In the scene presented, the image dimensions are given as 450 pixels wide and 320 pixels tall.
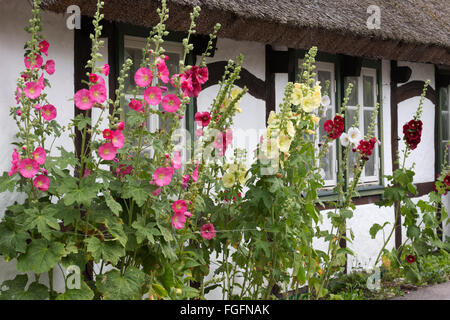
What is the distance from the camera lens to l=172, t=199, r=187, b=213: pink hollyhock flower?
2832 mm

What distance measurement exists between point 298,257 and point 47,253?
1501 millimetres

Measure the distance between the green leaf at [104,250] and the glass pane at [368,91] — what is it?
12.8ft

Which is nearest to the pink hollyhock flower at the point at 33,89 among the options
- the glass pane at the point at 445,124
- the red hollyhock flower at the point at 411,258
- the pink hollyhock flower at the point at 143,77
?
the pink hollyhock flower at the point at 143,77

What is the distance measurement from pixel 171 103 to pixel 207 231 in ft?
2.68

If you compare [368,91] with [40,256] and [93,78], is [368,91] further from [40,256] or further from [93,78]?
[40,256]

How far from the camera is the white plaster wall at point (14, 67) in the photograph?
3.12m

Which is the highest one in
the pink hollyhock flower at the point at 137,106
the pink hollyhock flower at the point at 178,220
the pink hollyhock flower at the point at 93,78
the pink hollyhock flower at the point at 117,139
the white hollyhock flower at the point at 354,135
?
the pink hollyhock flower at the point at 93,78

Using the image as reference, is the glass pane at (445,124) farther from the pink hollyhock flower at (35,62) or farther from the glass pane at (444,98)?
the pink hollyhock flower at (35,62)

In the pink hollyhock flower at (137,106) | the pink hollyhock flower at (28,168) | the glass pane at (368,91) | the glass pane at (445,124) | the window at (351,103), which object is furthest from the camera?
the glass pane at (445,124)

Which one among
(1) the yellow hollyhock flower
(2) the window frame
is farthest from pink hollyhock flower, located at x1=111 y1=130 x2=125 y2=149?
(2) the window frame

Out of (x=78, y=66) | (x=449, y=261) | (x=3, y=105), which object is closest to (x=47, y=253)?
(x=3, y=105)

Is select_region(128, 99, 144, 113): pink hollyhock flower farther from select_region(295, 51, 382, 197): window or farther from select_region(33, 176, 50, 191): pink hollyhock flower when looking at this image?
select_region(295, 51, 382, 197): window

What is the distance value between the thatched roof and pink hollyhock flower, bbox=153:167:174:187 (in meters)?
1.10
